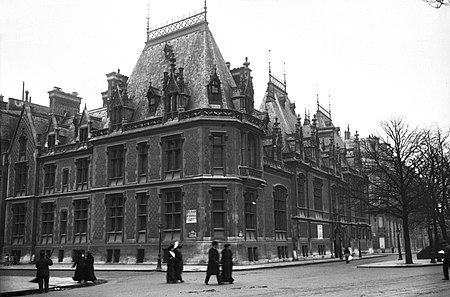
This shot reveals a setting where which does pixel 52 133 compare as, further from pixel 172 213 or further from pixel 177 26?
pixel 172 213

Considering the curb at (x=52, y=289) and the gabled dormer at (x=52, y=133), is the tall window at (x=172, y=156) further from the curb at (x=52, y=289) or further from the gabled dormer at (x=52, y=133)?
the curb at (x=52, y=289)

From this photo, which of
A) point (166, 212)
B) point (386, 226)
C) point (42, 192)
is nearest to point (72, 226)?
point (42, 192)

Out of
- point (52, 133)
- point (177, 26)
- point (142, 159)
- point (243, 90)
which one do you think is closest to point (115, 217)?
point (142, 159)

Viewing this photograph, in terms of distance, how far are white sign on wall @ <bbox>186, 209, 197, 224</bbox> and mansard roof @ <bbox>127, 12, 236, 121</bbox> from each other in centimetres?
793

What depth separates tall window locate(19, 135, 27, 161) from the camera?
5272 cm

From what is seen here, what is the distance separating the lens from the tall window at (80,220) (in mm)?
46219

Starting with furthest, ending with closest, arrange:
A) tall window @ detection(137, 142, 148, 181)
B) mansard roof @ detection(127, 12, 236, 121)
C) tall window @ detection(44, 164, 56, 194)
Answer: tall window @ detection(44, 164, 56, 194), tall window @ detection(137, 142, 148, 181), mansard roof @ detection(127, 12, 236, 121)

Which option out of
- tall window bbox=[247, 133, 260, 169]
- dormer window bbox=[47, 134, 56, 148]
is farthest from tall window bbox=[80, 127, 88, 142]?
tall window bbox=[247, 133, 260, 169]

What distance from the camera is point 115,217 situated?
141ft

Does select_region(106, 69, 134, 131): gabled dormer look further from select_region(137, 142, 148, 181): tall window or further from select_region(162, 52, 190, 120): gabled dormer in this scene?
select_region(162, 52, 190, 120): gabled dormer

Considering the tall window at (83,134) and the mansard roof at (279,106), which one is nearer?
the tall window at (83,134)

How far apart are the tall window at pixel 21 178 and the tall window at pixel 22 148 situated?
634mm

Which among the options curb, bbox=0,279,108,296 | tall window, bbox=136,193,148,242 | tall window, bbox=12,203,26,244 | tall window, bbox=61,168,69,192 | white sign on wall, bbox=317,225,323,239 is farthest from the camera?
white sign on wall, bbox=317,225,323,239

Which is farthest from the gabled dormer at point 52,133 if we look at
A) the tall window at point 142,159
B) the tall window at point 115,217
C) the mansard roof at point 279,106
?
the mansard roof at point 279,106
